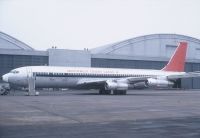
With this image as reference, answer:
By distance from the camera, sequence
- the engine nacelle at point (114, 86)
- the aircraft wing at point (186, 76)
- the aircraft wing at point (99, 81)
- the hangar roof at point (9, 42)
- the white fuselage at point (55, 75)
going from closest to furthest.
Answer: the white fuselage at point (55, 75) → the engine nacelle at point (114, 86) → the aircraft wing at point (99, 81) → the aircraft wing at point (186, 76) → the hangar roof at point (9, 42)

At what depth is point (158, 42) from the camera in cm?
7231

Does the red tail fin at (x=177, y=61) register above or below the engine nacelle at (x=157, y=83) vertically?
above

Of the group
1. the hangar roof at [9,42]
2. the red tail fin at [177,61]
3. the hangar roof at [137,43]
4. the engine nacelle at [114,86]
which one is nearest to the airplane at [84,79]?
the engine nacelle at [114,86]

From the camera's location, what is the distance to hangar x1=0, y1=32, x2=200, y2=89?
56825 millimetres

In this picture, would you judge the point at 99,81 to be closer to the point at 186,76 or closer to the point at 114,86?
the point at 114,86

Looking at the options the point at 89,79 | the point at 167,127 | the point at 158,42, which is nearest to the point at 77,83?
the point at 89,79

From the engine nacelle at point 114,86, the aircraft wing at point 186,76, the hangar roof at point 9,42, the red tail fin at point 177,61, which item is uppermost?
the hangar roof at point 9,42

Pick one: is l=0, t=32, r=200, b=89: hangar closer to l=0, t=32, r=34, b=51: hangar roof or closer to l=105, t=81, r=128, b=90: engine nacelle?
l=0, t=32, r=34, b=51: hangar roof

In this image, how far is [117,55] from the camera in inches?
2557

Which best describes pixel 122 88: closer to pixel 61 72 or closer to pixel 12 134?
pixel 61 72

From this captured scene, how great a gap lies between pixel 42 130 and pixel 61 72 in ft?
91.7

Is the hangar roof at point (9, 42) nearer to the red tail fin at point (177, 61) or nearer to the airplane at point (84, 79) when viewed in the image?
the airplane at point (84, 79)

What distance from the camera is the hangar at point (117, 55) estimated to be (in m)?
56.8

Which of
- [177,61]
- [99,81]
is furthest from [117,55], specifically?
[99,81]
